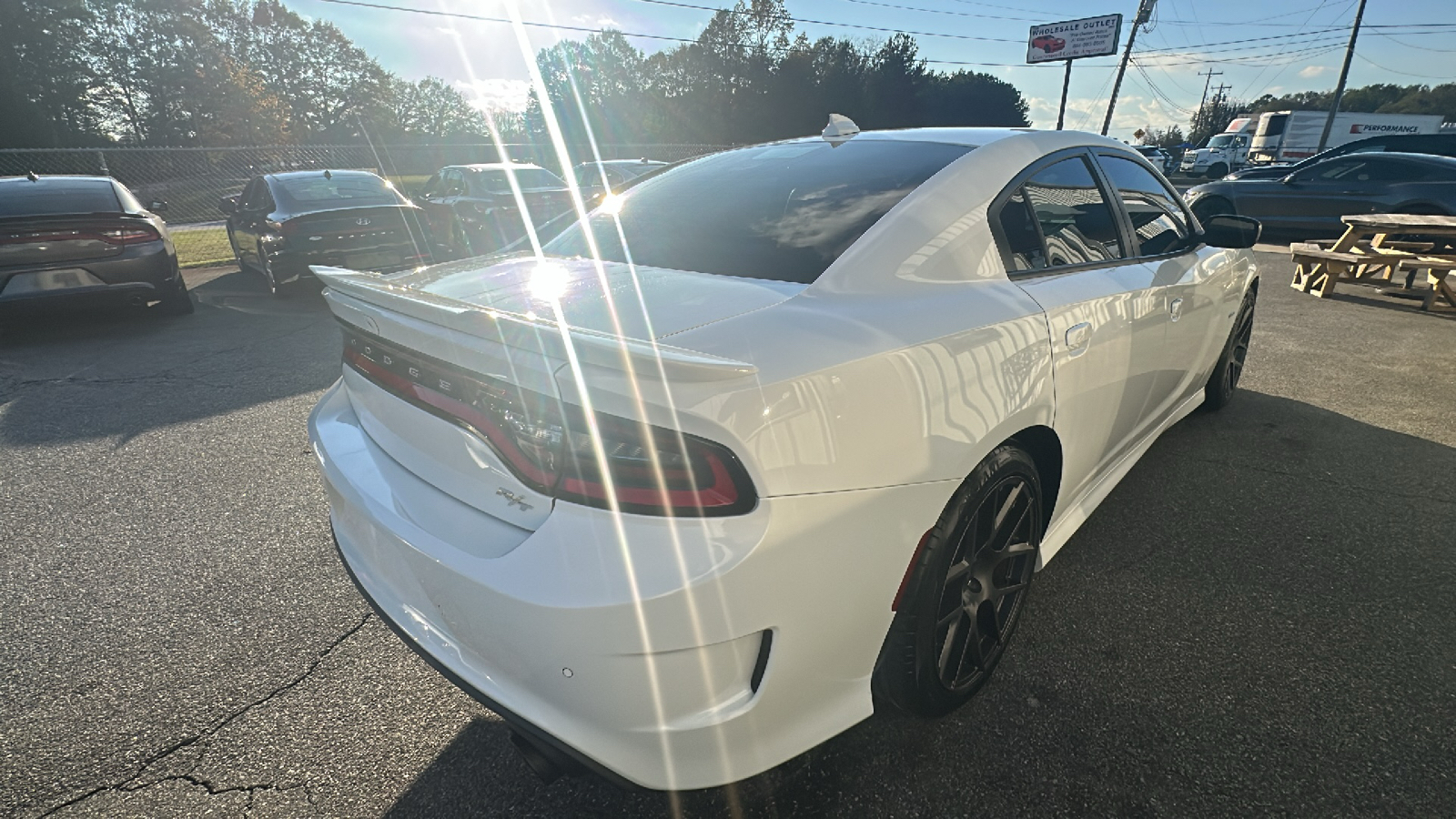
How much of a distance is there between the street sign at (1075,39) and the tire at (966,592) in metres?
41.9

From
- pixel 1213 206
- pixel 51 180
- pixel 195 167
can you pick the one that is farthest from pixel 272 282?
pixel 195 167

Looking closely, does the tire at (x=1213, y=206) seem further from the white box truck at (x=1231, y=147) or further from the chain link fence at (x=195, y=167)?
the white box truck at (x=1231, y=147)

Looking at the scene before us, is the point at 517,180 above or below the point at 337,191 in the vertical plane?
below

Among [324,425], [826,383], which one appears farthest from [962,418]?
[324,425]

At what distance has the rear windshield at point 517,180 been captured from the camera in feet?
33.0

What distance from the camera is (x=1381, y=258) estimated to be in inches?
271

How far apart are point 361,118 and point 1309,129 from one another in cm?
6764

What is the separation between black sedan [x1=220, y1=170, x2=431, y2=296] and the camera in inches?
286

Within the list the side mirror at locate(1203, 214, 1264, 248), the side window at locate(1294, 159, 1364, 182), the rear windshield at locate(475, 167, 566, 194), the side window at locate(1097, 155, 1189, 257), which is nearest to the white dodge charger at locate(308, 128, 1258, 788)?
the side window at locate(1097, 155, 1189, 257)

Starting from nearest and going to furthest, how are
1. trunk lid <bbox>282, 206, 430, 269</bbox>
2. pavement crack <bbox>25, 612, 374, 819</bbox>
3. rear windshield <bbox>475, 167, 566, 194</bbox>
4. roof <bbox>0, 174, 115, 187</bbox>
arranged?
pavement crack <bbox>25, 612, 374, 819</bbox> → roof <bbox>0, 174, 115, 187</bbox> → trunk lid <bbox>282, 206, 430, 269</bbox> → rear windshield <bbox>475, 167, 566, 194</bbox>

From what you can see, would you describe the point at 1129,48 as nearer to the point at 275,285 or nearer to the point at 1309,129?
the point at 1309,129

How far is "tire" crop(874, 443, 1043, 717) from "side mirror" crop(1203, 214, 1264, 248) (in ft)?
6.22

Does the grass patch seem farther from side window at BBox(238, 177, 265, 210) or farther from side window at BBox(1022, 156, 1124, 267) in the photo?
side window at BBox(1022, 156, 1124, 267)

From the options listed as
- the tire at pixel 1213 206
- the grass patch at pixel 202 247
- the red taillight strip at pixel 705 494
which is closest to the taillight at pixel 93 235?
the grass patch at pixel 202 247
